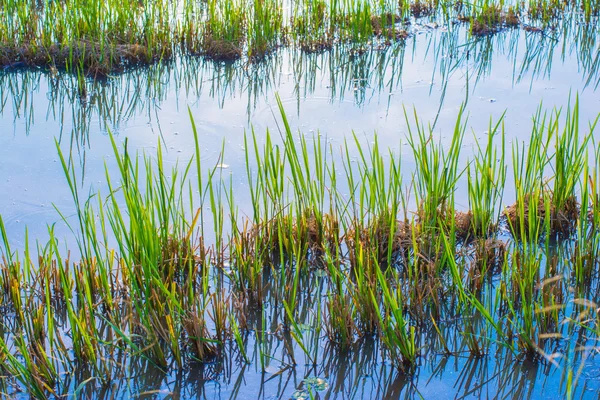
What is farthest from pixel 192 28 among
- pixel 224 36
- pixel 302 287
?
pixel 302 287

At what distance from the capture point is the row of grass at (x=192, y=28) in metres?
4.62

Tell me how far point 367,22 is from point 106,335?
11.7 feet

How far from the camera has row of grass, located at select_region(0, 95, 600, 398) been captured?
1.97 m

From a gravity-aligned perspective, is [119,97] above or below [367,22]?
below

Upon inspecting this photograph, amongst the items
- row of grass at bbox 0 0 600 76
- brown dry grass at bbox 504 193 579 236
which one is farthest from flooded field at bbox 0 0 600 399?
row of grass at bbox 0 0 600 76

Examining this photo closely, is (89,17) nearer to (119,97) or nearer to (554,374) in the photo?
(119,97)

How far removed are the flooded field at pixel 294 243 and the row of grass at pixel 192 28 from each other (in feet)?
0.44

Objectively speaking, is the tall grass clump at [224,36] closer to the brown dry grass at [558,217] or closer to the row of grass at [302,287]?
the row of grass at [302,287]

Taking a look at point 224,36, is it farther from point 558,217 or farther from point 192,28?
point 558,217

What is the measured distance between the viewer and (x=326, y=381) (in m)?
1.95

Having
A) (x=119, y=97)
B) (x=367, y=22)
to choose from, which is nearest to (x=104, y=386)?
(x=119, y=97)

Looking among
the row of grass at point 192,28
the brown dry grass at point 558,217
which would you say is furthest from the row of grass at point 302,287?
the row of grass at point 192,28

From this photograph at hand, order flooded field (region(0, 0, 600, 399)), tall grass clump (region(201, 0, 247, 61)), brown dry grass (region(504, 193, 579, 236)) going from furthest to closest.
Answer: tall grass clump (region(201, 0, 247, 61)) < brown dry grass (region(504, 193, 579, 236)) < flooded field (region(0, 0, 600, 399))

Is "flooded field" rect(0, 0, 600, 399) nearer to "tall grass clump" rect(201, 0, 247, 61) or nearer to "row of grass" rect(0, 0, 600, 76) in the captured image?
"row of grass" rect(0, 0, 600, 76)
